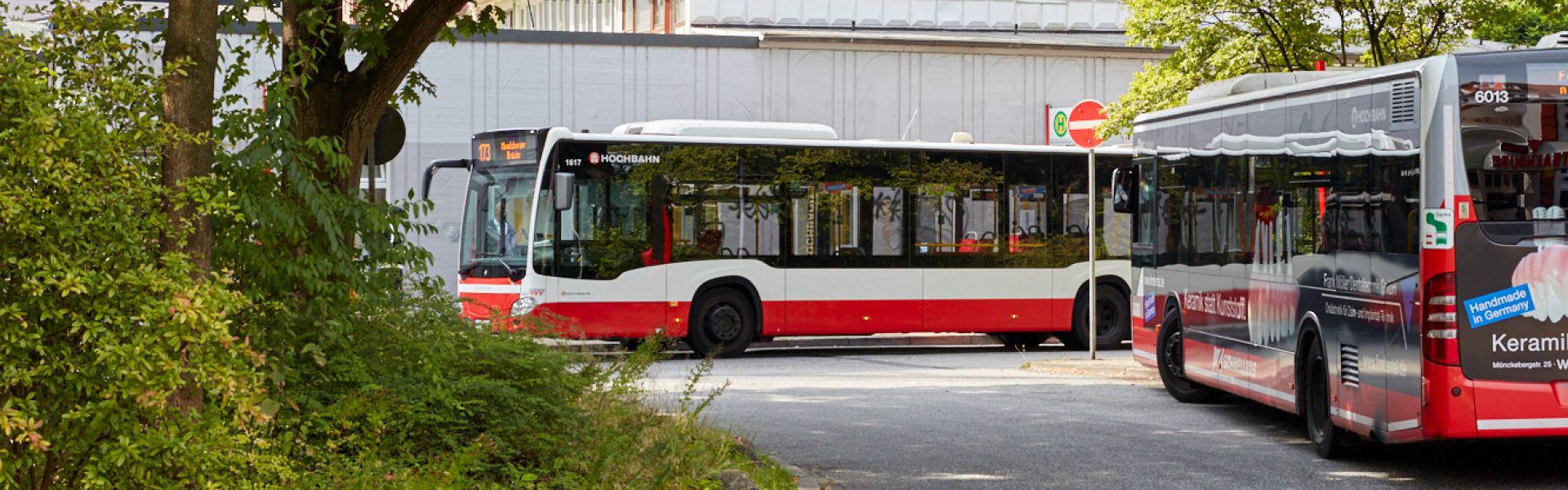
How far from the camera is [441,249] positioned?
92.3 ft

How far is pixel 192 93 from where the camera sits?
19.6ft

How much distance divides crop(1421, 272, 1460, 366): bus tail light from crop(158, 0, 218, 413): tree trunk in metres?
5.95

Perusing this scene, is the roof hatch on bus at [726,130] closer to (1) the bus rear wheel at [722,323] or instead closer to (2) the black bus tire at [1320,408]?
(1) the bus rear wheel at [722,323]

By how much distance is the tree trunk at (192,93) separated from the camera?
18.4ft

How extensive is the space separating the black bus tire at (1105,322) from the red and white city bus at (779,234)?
3 cm

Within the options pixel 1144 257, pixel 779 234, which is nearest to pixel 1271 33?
pixel 1144 257

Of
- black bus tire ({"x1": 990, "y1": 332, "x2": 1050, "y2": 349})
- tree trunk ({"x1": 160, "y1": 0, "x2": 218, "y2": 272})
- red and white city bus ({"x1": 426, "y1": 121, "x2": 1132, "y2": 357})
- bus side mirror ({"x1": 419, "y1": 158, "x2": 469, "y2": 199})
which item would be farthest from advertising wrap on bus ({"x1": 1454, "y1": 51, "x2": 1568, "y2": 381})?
black bus tire ({"x1": 990, "y1": 332, "x2": 1050, "y2": 349})

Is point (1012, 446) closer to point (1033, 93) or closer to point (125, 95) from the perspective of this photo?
point (125, 95)

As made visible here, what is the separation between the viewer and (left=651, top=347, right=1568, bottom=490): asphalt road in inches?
403

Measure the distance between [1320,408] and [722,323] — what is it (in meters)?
9.77

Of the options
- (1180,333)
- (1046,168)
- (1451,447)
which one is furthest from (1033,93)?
(1451,447)

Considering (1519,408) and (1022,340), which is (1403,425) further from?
(1022,340)

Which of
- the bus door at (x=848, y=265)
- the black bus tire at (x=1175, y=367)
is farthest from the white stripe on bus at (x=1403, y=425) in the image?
the bus door at (x=848, y=265)

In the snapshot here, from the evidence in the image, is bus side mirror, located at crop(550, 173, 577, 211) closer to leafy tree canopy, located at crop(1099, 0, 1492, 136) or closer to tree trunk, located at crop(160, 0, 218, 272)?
leafy tree canopy, located at crop(1099, 0, 1492, 136)
